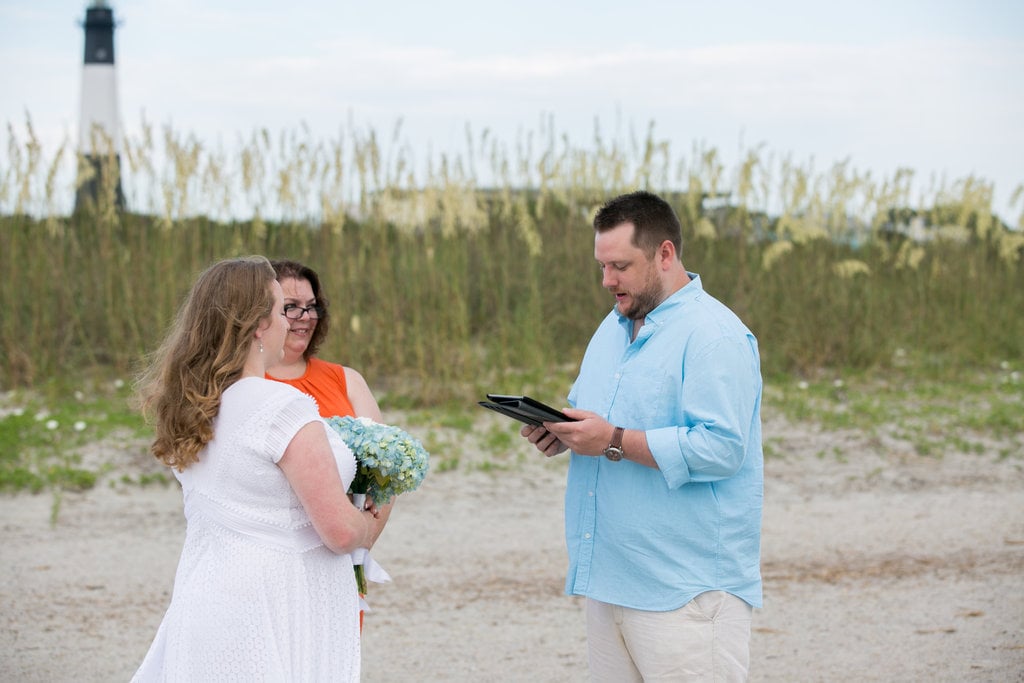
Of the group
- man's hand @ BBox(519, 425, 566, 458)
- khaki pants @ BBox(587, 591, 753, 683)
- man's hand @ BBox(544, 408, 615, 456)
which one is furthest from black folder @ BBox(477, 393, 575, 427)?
khaki pants @ BBox(587, 591, 753, 683)

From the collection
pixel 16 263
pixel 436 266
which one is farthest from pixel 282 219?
pixel 16 263

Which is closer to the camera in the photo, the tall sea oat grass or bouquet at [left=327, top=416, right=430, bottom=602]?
bouquet at [left=327, top=416, right=430, bottom=602]

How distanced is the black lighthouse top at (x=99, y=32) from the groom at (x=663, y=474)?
106ft

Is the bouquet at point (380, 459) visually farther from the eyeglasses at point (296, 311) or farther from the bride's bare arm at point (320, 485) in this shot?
the eyeglasses at point (296, 311)

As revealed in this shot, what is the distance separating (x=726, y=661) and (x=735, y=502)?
0.48 meters

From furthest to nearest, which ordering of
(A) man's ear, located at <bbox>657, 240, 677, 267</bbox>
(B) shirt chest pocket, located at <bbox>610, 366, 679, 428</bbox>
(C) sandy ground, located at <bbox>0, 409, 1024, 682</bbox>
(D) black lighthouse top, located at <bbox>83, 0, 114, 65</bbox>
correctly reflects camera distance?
(D) black lighthouse top, located at <bbox>83, 0, 114, 65</bbox> → (C) sandy ground, located at <bbox>0, 409, 1024, 682</bbox> → (A) man's ear, located at <bbox>657, 240, 677, 267</bbox> → (B) shirt chest pocket, located at <bbox>610, 366, 679, 428</bbox>

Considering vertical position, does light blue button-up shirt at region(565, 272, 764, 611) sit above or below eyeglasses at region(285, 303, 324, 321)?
below

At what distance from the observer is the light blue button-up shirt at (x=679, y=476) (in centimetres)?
332

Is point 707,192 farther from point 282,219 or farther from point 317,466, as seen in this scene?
point 317,466

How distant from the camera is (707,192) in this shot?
44.7 ft

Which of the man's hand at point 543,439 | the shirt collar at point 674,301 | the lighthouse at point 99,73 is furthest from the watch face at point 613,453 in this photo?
the lighthouse at point 99,73

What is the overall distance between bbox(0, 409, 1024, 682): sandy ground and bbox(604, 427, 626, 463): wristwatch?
240 cm

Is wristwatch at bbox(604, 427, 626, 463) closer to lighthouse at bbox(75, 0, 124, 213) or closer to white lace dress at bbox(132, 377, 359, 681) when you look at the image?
white lace dress at bbox(132, 377, 359, 681)

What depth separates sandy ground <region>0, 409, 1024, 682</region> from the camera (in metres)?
5.66
